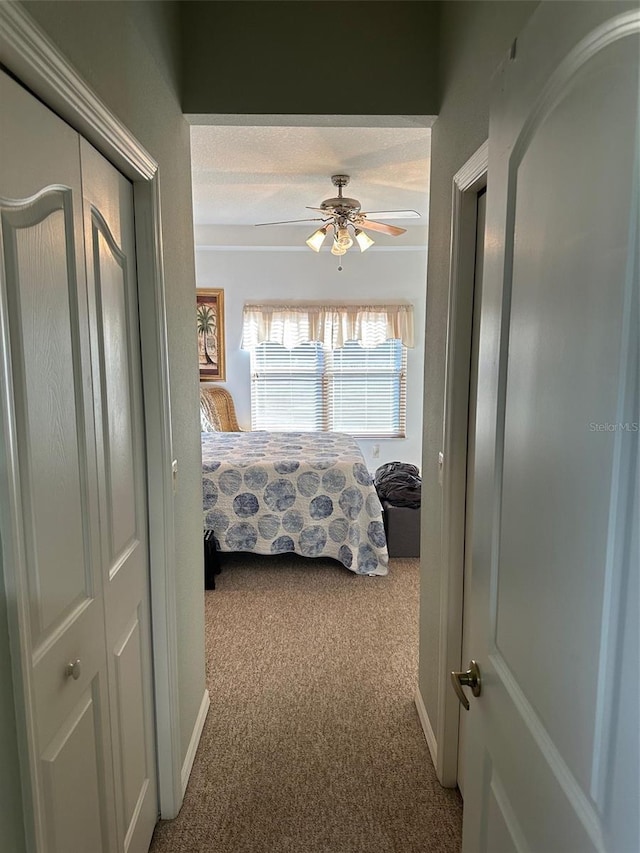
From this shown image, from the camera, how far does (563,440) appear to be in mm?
694

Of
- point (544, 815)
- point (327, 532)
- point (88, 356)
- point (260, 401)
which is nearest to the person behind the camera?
point (544, 815)

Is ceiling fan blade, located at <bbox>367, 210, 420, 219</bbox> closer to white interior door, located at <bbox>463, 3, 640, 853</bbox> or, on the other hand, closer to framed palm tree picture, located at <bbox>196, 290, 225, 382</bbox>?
framed palm tree picture, located at <bbox>196, 290, 225, 382</bbox>

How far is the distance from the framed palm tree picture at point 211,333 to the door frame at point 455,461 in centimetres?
473

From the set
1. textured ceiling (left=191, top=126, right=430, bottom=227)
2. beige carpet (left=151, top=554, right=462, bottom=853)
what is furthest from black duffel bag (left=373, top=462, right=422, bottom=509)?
textured ceiling (left=191, top=126, right=430, bottom=227)

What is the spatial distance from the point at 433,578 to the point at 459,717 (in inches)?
18.5

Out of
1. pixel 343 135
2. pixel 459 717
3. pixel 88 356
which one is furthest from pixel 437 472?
pixel 343 135

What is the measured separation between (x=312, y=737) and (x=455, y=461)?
1257 mm

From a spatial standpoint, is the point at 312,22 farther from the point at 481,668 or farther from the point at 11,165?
the point at 481,668

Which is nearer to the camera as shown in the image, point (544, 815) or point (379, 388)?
point (544, 815)

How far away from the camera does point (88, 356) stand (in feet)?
3.96

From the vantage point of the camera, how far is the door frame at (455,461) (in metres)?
1.73

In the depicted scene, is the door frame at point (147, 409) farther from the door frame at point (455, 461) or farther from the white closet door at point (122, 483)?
the door frame at point (455, 461)

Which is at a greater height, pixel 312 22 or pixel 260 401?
pixel 312 22

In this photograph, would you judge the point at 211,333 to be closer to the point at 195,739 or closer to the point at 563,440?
the point at 195,739
